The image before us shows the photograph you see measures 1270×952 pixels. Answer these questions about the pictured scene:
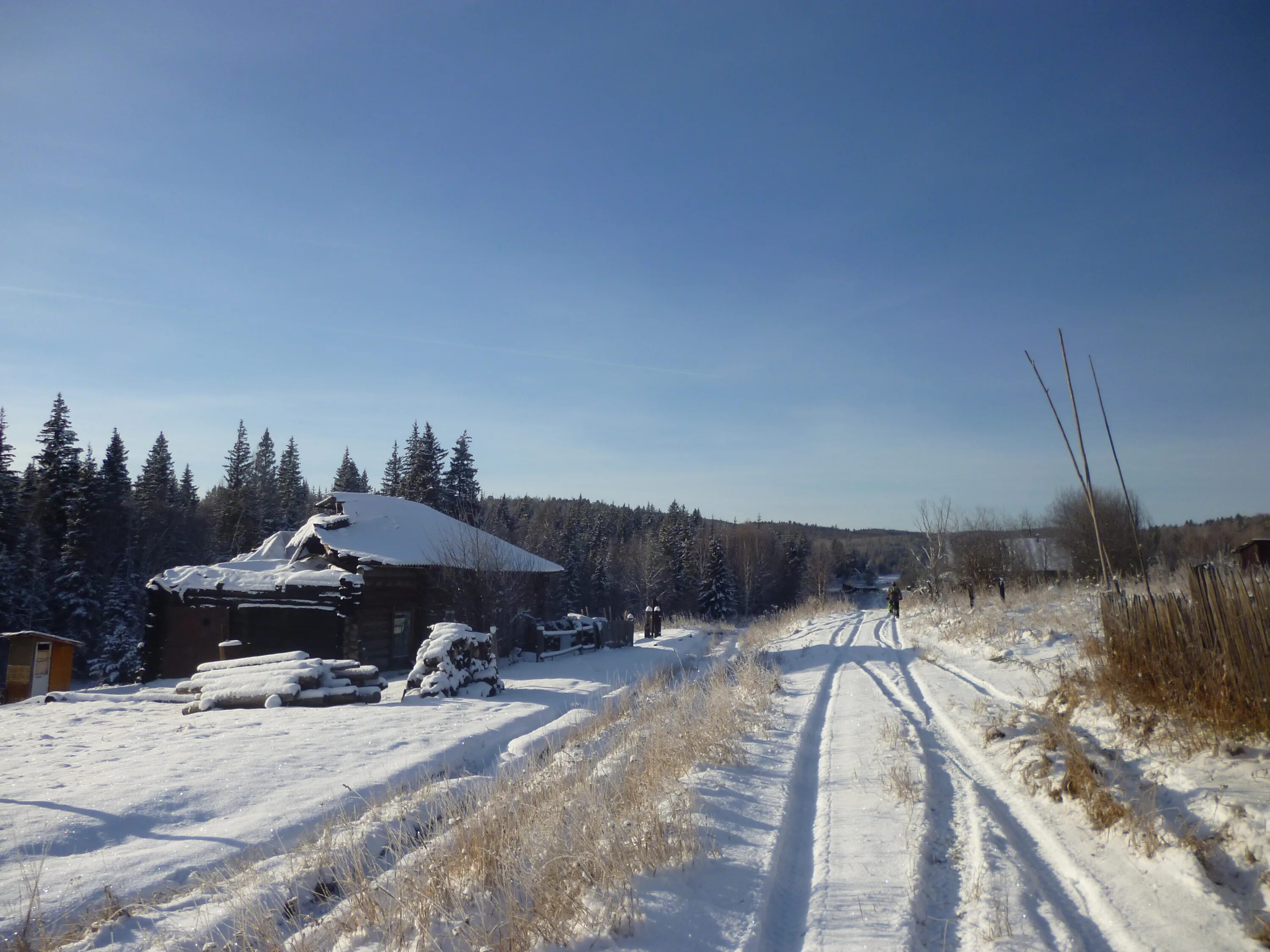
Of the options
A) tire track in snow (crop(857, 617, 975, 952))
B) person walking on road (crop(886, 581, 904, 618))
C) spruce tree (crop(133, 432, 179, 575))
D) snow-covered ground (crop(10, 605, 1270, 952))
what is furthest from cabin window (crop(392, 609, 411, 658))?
spruce tree (crop(133, 432, 179, 575))

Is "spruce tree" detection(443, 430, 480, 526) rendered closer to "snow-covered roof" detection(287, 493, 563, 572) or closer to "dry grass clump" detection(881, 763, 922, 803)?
"snow-covered roof" detection(287, 493, 563, 572)

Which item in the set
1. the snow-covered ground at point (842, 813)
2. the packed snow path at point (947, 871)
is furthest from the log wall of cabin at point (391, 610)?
the packed snow path at point (947, 871)

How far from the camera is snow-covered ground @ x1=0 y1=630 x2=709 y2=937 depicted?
5.97m

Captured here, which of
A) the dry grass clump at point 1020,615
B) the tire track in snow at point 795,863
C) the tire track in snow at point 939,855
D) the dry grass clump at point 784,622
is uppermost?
the dry grass clump at point 1020,615

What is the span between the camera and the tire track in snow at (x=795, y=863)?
156 inches

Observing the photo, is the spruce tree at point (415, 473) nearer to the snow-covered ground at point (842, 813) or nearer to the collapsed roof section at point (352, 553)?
the collapsed roof section at point (352, 553)

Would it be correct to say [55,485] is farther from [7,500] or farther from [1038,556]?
[1038,556]

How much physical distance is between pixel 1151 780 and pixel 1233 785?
Answer: 0.61 meters

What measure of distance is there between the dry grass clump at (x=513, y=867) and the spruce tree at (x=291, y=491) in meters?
54.1

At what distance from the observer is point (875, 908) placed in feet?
13.5

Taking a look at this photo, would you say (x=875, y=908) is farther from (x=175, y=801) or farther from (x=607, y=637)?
(x=607, y=637)

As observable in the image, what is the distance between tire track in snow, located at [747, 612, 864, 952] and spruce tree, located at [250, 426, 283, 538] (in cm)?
5344

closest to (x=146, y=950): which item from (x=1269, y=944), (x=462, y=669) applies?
(x=1269, y=944)

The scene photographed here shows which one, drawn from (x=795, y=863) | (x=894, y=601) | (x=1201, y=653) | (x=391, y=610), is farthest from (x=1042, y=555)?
(x=795, y=863)
